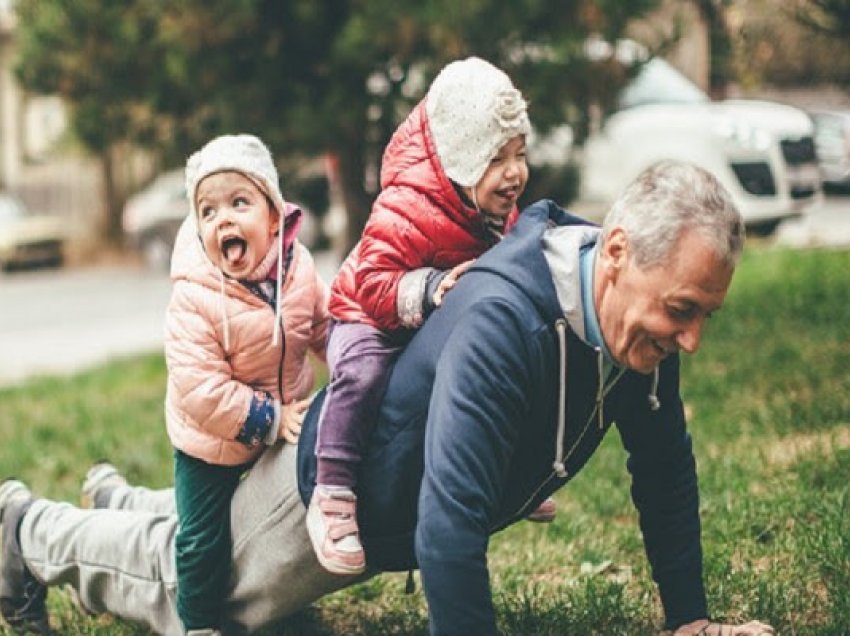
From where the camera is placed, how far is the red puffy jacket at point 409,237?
3197 mm

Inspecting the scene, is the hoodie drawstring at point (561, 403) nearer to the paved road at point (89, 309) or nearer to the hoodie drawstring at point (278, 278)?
the hoodie drawstring at point (278, 278)

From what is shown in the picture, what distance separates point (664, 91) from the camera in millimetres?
14281

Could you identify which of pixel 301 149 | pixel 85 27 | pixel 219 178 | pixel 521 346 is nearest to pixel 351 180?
pixel 301 149

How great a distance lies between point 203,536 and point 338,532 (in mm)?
541

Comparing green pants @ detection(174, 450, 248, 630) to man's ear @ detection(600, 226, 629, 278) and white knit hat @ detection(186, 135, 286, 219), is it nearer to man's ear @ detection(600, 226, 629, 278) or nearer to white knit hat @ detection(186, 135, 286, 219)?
white knit hat @ detection(186, 135, 286, 219)

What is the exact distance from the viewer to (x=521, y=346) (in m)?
2.84

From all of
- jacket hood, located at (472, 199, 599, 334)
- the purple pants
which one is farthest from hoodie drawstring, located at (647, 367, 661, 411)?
the purple pants

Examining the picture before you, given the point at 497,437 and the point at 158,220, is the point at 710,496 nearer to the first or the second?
the point at 497,437

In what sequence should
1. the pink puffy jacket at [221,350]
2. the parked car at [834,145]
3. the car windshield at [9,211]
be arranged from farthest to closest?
1. the car windshield at [9,211]
2. the parked car at [834,145]
3. the pink puffy jacket at [221,350]

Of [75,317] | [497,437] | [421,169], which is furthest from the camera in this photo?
[75,317]

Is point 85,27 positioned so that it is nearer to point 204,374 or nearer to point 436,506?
point 204,374

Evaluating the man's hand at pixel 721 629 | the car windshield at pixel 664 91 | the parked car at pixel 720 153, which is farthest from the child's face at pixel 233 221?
the car windshield at pixel 664 91

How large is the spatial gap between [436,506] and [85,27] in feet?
24.9

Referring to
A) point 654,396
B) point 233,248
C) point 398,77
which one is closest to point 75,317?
point 398,77
